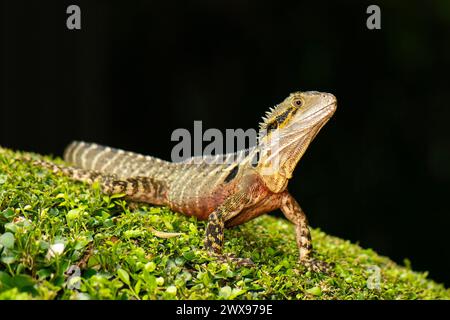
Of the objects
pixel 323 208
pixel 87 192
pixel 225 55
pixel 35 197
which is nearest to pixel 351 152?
pixel 323 208

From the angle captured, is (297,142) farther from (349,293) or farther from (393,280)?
(393,280)

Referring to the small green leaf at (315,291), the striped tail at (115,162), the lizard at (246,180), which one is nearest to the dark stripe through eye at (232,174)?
the lizard at (246,180)

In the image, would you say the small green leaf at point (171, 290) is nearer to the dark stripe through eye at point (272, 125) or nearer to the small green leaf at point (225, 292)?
the small green leaf at point (225, 292)

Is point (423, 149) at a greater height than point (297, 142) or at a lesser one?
lesser

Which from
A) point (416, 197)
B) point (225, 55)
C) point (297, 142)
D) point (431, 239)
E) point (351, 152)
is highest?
point (225, 55)

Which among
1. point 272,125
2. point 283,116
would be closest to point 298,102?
point 283,116

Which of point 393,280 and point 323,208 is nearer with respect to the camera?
point 393,280

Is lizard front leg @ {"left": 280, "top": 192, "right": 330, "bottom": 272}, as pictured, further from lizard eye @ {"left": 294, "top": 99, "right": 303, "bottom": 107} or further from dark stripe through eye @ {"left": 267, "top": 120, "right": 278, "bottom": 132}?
lizard eye @ {"left": 294, "top": 99, "right": 303, "bottom": 107}
